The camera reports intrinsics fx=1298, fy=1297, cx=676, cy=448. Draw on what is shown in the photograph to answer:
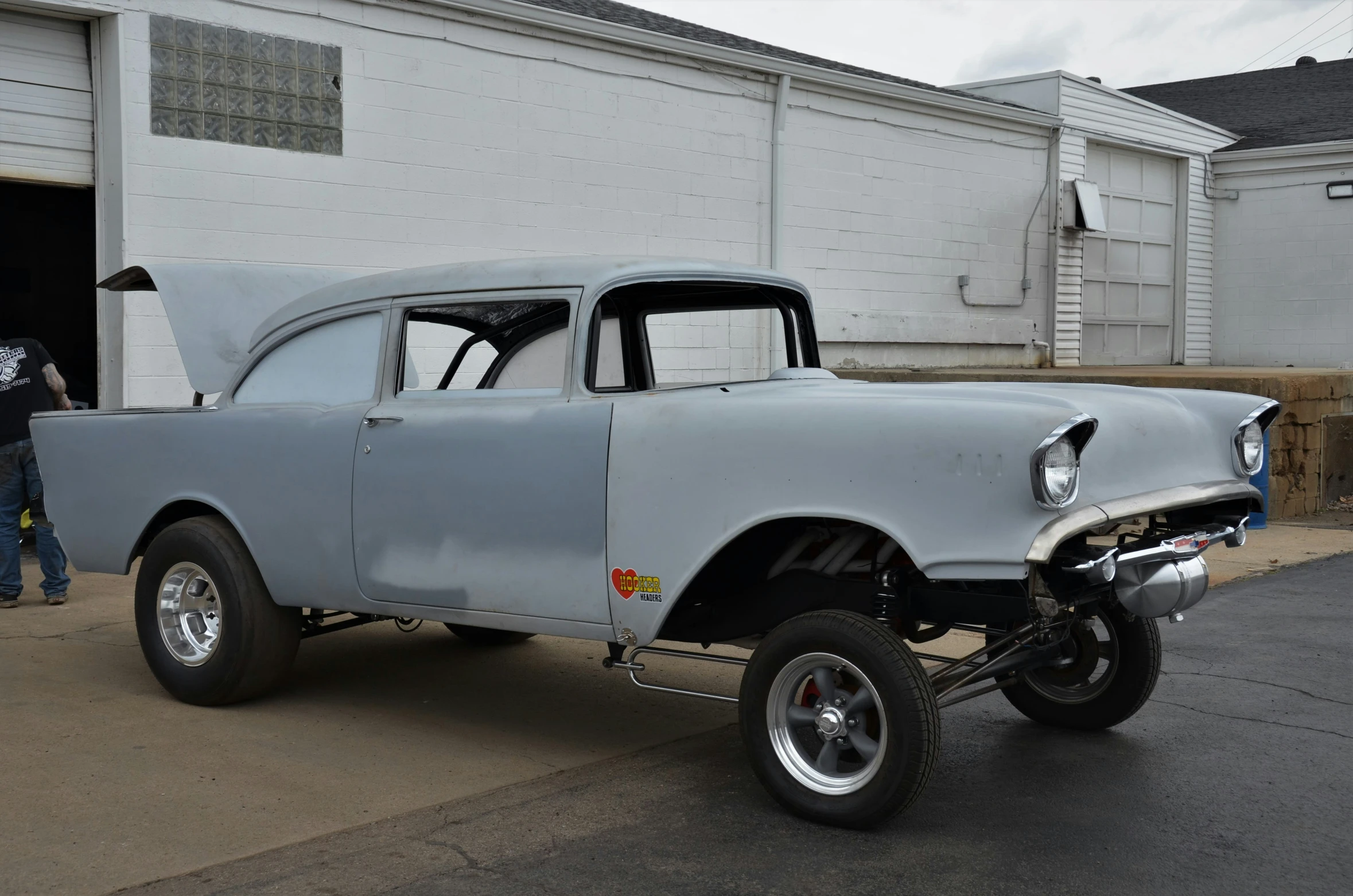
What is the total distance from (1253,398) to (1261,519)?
22.9 ft

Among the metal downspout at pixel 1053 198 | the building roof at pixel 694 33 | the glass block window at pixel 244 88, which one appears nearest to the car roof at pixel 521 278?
the glass block window at pixel 244 88

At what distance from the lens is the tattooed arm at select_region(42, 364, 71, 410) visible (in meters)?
8.15

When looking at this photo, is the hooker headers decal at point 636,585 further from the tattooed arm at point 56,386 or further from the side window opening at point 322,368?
the tattooed arm at point 56,386

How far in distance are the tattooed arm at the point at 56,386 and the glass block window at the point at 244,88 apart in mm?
2347

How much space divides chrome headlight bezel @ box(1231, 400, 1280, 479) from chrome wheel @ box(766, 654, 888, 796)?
171cm

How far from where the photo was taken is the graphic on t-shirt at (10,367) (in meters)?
7.93

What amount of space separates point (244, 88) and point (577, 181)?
10.7 ft

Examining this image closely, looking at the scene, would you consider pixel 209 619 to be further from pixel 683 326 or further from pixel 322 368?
pixel 683 326

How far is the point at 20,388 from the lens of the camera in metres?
7.93

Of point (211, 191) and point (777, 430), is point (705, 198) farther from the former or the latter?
point (777, 430)

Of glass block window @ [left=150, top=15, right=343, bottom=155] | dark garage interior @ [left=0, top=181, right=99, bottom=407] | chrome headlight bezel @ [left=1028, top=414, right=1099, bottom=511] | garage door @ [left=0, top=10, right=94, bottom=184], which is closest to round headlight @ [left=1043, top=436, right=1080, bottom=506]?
chrome headlight bezel @ [left=1028, top=414, right=1099, bottom=511]

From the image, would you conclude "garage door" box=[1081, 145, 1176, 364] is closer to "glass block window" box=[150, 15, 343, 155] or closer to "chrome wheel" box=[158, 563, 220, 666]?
"glass block window" box=[150, 15, 343, 155]

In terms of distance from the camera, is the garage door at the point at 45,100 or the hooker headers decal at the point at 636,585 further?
the garage door at the point at 45,100

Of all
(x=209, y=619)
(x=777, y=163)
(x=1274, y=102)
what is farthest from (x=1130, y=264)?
(x=209, y=619)
